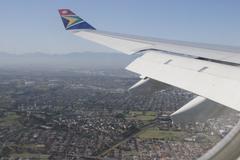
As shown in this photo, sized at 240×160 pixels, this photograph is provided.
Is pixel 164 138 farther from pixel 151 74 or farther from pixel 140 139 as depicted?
pixel 151 74

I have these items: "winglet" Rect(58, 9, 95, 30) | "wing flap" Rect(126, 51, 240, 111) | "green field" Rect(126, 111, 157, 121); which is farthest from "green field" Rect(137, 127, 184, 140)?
"wing flap" Rect(126, 51, 240, 111)

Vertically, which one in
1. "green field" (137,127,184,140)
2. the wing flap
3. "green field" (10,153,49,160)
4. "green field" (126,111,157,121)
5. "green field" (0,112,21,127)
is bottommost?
"green field" (0,112,21,127)

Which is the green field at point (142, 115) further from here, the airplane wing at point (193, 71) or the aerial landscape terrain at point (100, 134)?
the airplane wing at point (193, 71)

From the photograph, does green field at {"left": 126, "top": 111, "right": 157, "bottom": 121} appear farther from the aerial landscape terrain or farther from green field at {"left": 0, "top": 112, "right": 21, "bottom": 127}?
green field at {"left": 0, "top": 112, "right": 21, "bottom": 127}

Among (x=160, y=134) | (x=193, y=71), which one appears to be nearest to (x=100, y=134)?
(x=160, y=134)

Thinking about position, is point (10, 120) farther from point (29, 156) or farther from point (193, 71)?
point (193, 71)

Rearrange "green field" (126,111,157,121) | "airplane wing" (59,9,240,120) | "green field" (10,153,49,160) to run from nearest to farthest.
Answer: "airplane wing" (59,9,240,120) < "green field" (10,153,49,160) < "green field" (126,111,157,121)
